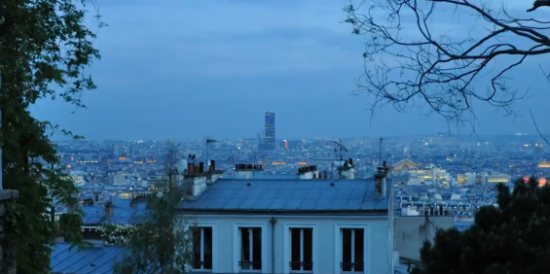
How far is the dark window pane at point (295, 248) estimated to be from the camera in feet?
59.9

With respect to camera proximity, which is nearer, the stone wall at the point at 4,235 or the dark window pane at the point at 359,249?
the stone wall at the point at 4,235

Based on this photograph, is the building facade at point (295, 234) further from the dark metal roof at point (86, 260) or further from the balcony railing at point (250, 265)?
the dark metal roof at point (86, 260)

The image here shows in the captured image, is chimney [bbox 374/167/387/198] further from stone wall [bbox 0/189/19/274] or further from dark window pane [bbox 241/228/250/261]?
stone wall [bbox 0/189/19/274]

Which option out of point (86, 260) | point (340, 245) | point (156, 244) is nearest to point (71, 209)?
point (156, 244)

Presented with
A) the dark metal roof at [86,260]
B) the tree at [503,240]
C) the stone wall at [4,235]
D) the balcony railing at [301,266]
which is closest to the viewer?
the tree at [503,240]

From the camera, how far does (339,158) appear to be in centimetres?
2481

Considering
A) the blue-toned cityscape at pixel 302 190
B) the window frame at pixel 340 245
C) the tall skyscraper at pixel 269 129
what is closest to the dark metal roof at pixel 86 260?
the blue-toned cityscape at pixel 302 190

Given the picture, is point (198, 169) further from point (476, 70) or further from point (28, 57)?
point (476, 70)

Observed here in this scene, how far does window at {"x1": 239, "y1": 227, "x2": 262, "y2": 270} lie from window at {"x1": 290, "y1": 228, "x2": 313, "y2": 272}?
2.68ft

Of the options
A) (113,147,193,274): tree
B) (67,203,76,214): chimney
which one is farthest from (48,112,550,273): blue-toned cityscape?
(67,203,76,214): chimney

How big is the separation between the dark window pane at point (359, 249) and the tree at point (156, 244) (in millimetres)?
4921

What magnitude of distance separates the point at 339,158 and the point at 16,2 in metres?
17.2

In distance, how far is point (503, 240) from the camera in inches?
309

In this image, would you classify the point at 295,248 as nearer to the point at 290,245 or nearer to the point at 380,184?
the point at 290,245
